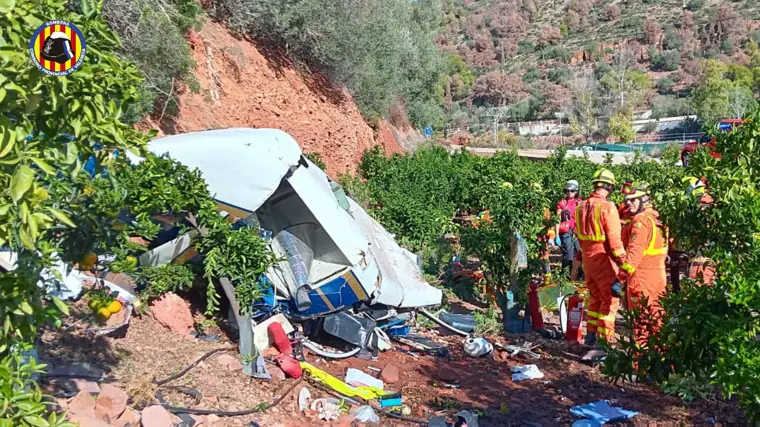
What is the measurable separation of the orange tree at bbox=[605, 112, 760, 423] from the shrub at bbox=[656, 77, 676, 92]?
70.4 meters

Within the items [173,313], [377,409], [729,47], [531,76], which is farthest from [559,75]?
[377,409]

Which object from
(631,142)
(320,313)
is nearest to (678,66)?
(631,142)

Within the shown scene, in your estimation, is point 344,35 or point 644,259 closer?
point 644,259

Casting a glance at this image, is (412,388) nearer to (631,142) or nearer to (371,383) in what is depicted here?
(371,383)

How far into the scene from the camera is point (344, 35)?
18.3 meters

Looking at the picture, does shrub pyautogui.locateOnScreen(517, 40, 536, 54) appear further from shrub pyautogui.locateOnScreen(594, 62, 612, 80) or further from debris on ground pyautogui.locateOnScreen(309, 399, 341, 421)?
debris on ground pyautogui.locateOnScreen(309, 399, 341, 421)

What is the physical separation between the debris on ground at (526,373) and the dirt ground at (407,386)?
7cm

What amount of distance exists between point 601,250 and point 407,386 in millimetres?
2317

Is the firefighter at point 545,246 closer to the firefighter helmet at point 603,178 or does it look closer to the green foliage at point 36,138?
the firefighter helmet at point 603,178

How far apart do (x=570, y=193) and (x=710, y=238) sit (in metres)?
6.57

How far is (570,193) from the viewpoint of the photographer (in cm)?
1001

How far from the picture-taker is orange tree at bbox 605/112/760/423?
3.01m

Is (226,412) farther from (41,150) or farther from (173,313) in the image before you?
(41,150)

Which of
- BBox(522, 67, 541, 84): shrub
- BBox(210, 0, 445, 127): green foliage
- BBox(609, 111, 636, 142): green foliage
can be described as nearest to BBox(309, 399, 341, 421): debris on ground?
BBox(210, 0, 445, 127): green foliage
